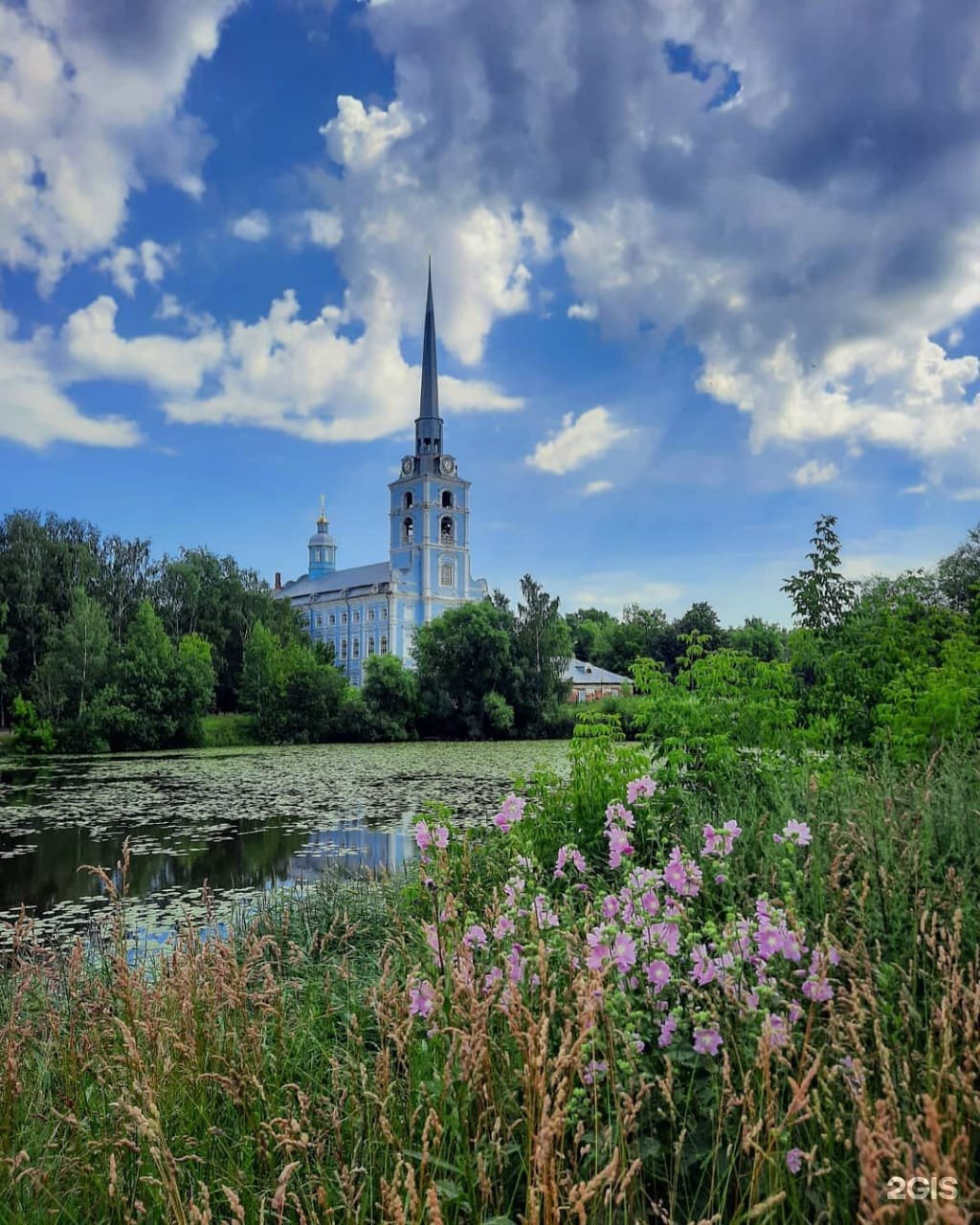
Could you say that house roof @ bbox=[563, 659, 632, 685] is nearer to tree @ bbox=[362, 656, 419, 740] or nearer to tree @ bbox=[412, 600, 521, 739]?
tree @ bbox=[412, 600, 521, 739]

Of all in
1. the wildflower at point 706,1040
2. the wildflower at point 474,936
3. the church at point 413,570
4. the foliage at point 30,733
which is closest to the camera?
the wildflower at point 706,1040

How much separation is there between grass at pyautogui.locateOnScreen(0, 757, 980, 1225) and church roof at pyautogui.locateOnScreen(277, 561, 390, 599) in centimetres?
7218

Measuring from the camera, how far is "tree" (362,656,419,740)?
1789 inches

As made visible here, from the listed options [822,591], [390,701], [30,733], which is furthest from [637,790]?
[390,701]

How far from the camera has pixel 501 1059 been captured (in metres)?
2.65

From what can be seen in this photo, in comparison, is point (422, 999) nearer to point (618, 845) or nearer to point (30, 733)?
point (618, 845)

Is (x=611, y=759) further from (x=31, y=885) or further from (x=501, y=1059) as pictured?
(x=31, y=885)

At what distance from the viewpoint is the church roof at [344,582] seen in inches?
3071

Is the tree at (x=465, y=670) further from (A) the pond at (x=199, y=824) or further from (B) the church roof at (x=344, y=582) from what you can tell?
(B) the church roof at (x=344, y=582)

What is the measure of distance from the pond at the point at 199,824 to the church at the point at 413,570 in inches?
1703

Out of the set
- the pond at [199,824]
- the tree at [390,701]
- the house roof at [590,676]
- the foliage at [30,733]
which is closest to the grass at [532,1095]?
the pond at [199,824]

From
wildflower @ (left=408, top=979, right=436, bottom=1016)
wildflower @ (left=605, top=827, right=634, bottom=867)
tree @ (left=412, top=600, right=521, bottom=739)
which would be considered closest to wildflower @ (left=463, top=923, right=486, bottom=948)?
wildflower @ (left=408, top=979, right=436, bottom=1016)

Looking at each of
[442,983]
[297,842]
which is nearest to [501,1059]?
[442,983]

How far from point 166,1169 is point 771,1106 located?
1365mm
